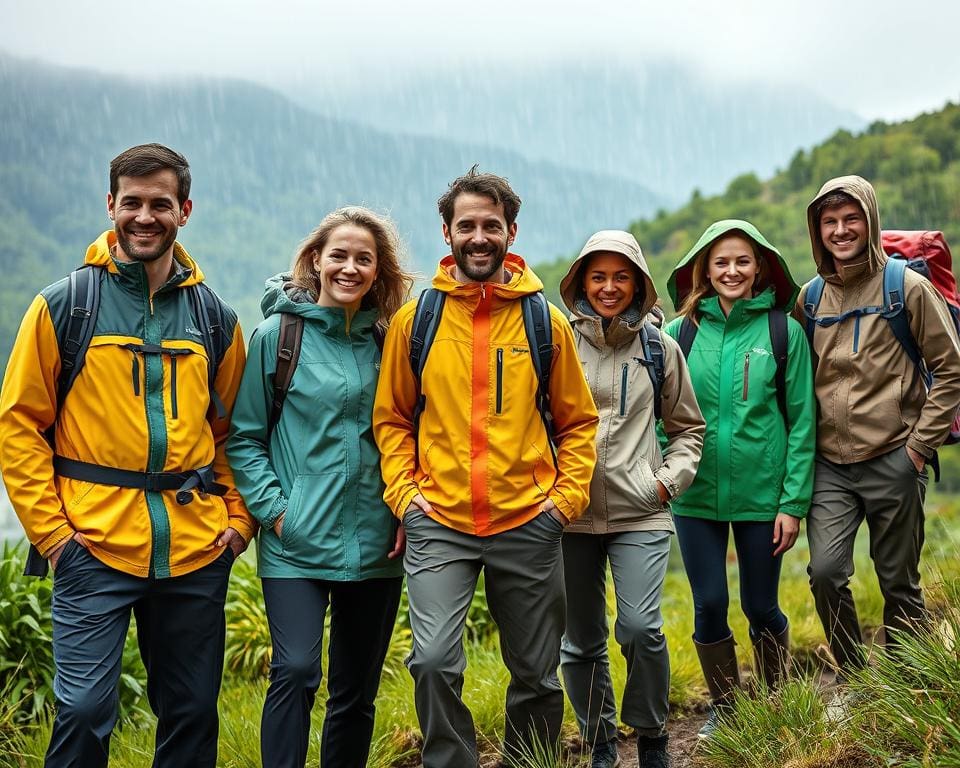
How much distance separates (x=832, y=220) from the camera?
496 centimetres

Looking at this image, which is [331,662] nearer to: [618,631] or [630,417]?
[618,631]

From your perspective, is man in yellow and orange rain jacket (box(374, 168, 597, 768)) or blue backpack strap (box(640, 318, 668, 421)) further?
blue backpack strap (box(640, 318, 668, 421))

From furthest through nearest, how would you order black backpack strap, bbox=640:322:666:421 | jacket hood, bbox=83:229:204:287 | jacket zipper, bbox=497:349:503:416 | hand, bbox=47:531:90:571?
black backpack strap, bbox=640:322:666:421
jacket zipper, bbox=497:349:503:416
jacket hood, bbox=83:229:204:287
hand, bbox=47:531:90:571

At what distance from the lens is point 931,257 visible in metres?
5.28

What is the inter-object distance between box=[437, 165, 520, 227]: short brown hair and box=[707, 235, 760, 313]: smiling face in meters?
1.33

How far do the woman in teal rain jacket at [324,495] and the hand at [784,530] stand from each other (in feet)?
6.30

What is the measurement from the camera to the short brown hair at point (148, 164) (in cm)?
375

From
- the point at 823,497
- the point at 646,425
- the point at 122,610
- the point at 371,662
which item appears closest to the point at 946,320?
the point at 823,497

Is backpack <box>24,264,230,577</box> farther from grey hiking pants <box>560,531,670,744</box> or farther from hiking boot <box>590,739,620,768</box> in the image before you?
hiking boot <box>590,739,620,768</box>

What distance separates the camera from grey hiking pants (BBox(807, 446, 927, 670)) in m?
4.76

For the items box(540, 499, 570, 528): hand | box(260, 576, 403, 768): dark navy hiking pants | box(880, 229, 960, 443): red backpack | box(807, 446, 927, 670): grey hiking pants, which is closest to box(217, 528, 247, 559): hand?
box(260, 576, 403, 768): dark navy hiking pants

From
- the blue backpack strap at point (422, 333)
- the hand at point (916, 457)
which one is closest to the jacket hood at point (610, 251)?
the blue backpack strap at point (422, 333)

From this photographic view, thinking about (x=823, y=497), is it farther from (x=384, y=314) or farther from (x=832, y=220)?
(x=384, y=314)

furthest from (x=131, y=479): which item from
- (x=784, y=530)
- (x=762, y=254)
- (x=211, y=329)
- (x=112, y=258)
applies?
(x=762, y=254)
